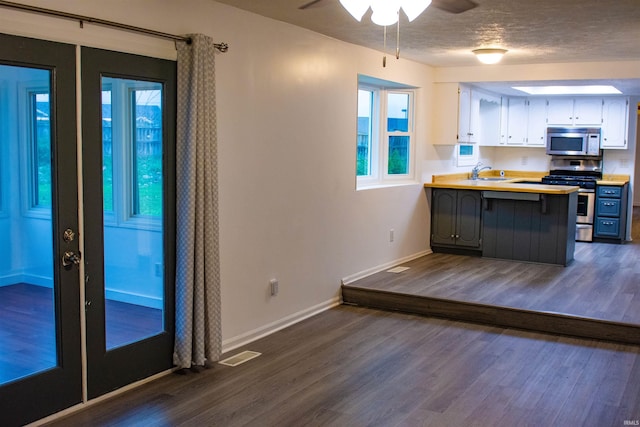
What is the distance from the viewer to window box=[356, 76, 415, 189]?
21.9 feet

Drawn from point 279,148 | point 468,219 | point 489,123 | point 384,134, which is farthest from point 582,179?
point 279,148

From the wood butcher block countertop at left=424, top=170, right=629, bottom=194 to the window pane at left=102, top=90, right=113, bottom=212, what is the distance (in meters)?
4.59

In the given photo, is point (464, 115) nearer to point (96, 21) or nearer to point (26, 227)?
point (96, 21)

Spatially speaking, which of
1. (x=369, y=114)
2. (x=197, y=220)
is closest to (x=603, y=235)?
(x=369, y=114)

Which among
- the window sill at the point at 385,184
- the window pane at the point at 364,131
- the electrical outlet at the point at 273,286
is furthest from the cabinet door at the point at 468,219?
the electrical outlet at the point at 273,286

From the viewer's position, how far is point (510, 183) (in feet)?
25.9

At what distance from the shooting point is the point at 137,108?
3.71 m

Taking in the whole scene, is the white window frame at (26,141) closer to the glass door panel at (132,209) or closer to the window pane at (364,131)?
the glass door panel at (132,209)

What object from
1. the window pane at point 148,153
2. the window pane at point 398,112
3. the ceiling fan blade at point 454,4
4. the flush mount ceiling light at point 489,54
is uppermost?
the flush mount ceiling light at point 489,54

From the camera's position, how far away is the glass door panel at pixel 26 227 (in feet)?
10.0

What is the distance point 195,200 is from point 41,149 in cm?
96

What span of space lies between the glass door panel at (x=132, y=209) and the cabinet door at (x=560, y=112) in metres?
7.00

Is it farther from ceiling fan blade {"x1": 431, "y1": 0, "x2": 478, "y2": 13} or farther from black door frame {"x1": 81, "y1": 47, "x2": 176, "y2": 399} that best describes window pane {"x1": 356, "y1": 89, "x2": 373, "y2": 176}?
ceiling fan blade {"x1": 431, "y1": 0, "x2": 478, "y2": 13}

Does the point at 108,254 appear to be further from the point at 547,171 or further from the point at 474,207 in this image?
the point at 547,171
